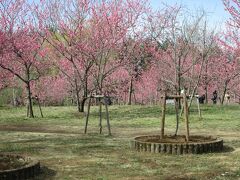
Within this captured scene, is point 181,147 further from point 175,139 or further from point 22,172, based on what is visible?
point 22,172

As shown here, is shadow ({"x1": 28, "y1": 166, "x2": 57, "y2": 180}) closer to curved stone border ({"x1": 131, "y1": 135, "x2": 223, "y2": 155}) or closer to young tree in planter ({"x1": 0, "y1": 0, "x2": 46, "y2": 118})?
curved stone border ({"x1": 131, "y1": 135, "x2": 223, "y2": 155})

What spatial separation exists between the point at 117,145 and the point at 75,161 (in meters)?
2.70

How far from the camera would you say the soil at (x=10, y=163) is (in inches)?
289

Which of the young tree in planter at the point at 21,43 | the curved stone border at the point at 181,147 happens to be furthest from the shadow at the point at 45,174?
the young tree in planter at the point at 21,43

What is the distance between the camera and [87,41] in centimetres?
2567

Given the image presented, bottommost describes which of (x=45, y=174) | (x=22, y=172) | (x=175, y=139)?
(x=45, y=174)

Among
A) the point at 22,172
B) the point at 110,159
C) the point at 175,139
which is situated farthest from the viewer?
the point at 175,139

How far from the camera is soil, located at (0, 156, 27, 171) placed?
7.34m

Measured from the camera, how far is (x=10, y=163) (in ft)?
25.4

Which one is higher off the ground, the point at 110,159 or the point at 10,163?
the point at 10,163

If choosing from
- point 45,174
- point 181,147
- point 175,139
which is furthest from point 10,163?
point 175,139

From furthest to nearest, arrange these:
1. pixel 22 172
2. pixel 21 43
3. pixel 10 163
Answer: pixel 21 43 < pixel 10 163 < pixel 22 172

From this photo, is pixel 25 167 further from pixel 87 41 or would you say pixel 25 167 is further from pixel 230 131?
pixel 87 41

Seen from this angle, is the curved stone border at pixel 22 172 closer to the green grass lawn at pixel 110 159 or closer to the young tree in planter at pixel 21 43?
the green grass lawn at pixel 110 159
